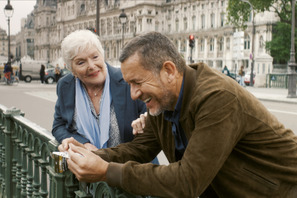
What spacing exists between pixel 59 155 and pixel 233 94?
3.17 ft

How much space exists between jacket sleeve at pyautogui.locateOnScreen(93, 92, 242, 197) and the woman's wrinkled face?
1.35 m

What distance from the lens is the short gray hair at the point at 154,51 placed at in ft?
6.32

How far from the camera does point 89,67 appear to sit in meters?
3.02

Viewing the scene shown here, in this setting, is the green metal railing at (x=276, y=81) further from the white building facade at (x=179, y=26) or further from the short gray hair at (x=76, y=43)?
the short gray hair at (x=76, y=43)

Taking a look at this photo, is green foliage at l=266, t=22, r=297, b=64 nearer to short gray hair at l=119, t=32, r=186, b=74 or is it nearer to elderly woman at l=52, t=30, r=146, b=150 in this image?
elderly woman at l=52, t=30, r=146, b=150

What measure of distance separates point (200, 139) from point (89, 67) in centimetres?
149

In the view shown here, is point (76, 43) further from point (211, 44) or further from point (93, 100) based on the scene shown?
point (211, 44)

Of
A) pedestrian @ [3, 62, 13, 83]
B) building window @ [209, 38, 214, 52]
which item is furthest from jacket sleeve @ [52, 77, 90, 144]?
building window @ [209, 38, 214, 52]

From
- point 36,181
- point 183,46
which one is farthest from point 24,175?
point 183,46

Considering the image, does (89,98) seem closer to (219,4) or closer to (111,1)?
(219,4)

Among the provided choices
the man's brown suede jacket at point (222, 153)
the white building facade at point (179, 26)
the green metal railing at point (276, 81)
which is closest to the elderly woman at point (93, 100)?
the man's brown suede jacket at point (222, 153)

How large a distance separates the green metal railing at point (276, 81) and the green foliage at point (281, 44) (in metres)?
17.5

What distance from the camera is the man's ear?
1.93m

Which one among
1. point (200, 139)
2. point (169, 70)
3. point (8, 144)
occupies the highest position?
point (169, 70)
